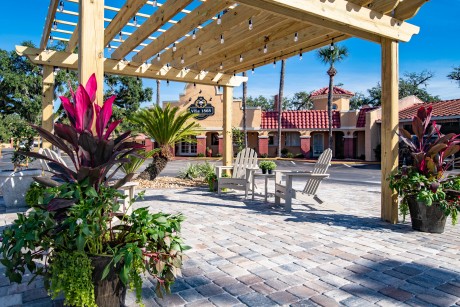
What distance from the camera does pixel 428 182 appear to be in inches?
177

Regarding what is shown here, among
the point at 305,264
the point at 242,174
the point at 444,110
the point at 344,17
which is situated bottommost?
the point at 305,264

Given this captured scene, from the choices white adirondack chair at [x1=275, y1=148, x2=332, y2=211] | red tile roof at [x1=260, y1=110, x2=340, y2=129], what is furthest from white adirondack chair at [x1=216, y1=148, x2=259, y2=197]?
red tile roof at [x1=260, y1=110, x2=340, y2=129]

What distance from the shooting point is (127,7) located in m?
5.52

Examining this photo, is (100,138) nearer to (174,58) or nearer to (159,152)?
(174,58)

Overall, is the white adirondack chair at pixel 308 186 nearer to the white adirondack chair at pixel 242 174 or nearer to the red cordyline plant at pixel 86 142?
the white adirondack chair at pixel 242 174

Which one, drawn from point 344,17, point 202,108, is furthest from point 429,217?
point 202,108

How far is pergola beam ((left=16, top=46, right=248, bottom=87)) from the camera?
22.7ft

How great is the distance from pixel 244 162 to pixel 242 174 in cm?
28

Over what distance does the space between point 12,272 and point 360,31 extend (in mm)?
5180

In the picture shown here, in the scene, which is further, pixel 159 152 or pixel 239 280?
pixel 159 152

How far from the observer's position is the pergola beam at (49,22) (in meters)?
5.71

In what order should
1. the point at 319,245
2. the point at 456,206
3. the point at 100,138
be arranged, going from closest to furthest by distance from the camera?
the point at 100,138 → the point at 319,245 → the point at 456,206

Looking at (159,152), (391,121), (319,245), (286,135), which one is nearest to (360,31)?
(391,121)

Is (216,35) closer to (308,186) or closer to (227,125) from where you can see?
(308,186)
